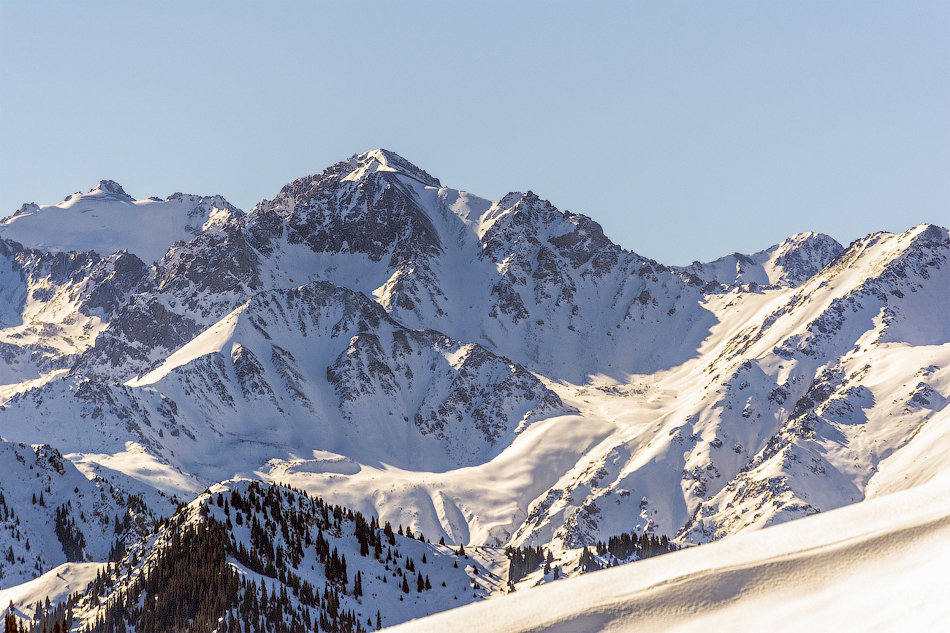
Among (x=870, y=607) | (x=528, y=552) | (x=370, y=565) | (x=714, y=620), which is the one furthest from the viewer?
Result: (x=528, y=552)

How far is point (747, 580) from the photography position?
12.3 metres

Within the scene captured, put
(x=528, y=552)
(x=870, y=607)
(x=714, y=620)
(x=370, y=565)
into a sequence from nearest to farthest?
(x=870, y=607)
(x=714, y=620)
(x=370, y=565)
(x=528, y=552)

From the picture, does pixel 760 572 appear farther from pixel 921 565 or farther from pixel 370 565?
pixel 370 565

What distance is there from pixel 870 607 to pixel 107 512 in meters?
205

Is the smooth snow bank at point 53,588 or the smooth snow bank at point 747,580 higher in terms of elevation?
the smooth snow bank at point 53,588

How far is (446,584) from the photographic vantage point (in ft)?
391

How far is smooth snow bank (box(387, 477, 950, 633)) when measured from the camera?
1196 centimetres

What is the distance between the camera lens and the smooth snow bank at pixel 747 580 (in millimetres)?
11961

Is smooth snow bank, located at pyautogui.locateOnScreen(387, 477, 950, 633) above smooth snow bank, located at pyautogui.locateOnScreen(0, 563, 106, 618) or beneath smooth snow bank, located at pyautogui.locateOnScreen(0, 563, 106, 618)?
beneath

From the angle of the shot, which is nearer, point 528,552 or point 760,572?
point 760,572

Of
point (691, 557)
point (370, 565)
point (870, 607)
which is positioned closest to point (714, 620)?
point (691, 557)

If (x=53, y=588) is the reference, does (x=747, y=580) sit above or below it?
below

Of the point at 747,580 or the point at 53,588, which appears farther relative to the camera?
the point at 53,588

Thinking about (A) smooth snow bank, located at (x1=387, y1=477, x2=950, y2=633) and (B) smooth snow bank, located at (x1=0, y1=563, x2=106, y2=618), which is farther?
(B) smooth snow bank, located at (x1=0, y1=563, x2=106, y2=618)
